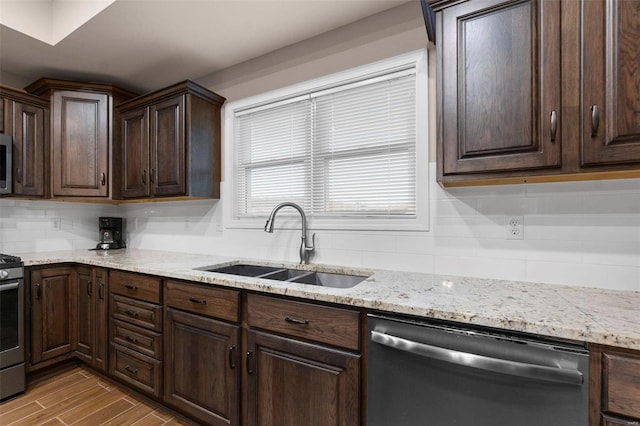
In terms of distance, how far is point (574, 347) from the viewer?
0.93 meters

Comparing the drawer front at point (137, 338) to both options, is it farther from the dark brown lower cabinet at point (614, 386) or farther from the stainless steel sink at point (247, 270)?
the dark brown lower cabinet at point (614, 386)

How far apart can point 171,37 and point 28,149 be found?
1626 millimetres

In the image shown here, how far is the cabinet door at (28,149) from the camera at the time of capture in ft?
8.32

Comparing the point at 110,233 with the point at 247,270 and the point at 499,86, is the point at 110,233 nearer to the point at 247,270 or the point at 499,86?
the point at 247,270

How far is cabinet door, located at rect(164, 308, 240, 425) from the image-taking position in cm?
160

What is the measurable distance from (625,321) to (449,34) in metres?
1.30

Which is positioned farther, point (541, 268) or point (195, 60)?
point (195, 60)

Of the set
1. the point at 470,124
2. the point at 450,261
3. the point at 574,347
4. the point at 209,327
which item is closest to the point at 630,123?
the point at 470,124

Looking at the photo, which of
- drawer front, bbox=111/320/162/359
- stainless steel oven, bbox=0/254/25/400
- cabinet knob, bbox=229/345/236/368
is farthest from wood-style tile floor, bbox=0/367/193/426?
cabinet knob, bbox=229/345/236/368

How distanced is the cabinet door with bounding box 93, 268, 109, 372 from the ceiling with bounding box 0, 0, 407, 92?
1.67 m

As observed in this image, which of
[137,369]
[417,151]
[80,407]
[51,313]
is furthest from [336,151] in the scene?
[51,313]

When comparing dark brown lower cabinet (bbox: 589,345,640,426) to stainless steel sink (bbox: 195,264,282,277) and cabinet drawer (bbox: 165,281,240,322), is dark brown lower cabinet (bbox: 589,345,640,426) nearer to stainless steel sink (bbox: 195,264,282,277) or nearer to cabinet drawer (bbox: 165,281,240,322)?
cabinet drawer (bbox: 165,281,240,322)

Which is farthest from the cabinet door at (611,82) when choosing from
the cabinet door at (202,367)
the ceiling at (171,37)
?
the cabinet door at (202,367)

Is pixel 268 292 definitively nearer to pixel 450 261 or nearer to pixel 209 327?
pixel 209 327
